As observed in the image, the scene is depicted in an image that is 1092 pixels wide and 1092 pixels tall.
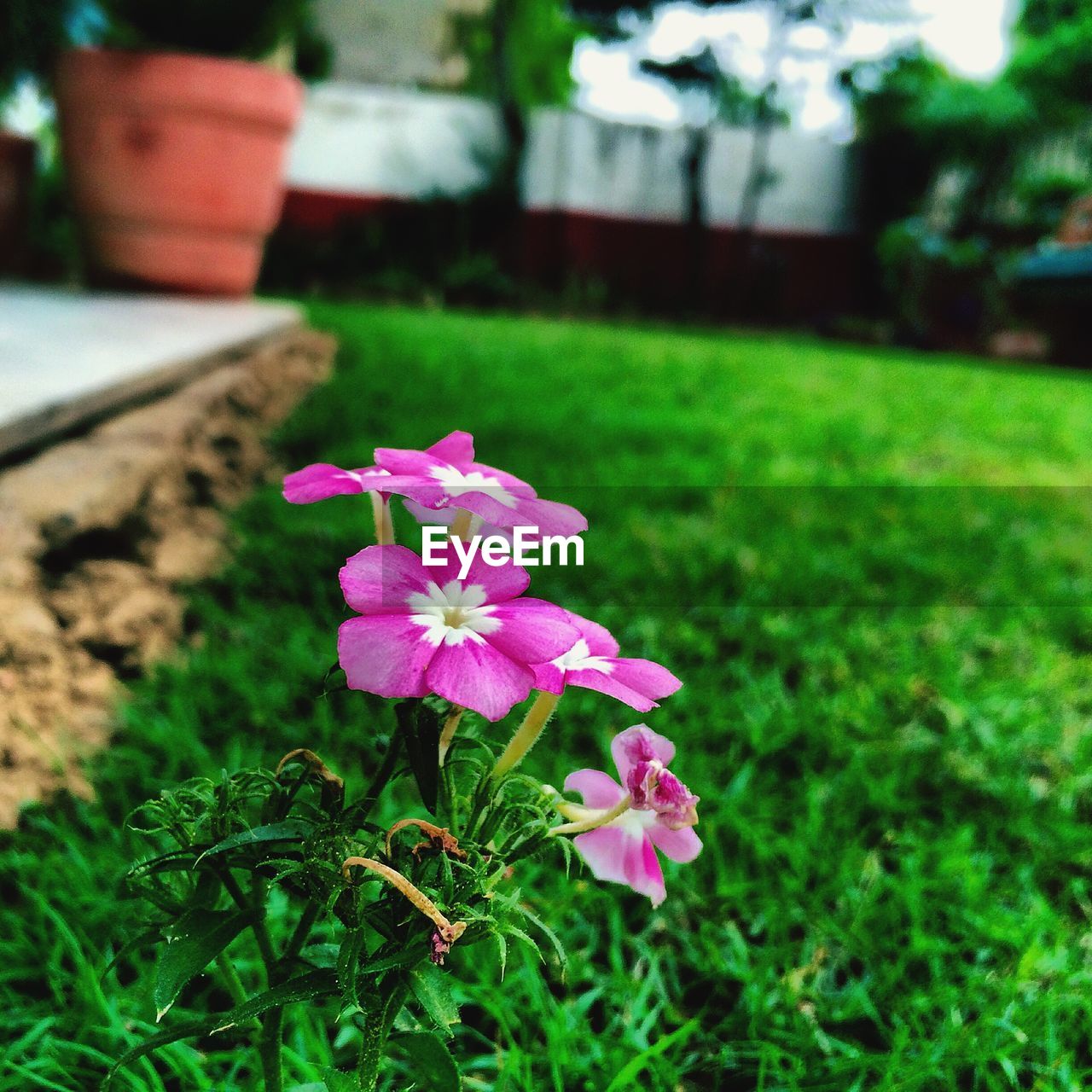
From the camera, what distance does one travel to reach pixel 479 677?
0.39 m

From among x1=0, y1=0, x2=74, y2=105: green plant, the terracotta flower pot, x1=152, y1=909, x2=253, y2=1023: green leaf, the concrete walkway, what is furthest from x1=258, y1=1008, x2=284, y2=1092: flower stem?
x1=0, y1=0, x2=74, y2=105: green plant

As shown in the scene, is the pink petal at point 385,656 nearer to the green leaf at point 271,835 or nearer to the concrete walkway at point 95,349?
the green leaf at point 271,835

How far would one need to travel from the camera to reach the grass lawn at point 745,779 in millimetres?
785

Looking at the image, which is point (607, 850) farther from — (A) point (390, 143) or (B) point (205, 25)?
(A) point (390, 143)

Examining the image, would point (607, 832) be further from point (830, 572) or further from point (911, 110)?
point (911, 110)

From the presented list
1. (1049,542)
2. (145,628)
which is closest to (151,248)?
(145,628)

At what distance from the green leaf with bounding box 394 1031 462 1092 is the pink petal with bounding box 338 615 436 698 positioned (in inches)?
7.0

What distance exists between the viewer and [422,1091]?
2.37ft

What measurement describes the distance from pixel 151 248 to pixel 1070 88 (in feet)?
26.9

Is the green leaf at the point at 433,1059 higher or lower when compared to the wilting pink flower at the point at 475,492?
lower

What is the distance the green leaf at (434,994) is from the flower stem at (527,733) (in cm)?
8

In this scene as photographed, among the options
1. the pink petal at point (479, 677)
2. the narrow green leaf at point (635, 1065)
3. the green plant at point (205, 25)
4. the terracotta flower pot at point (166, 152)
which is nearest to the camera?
the pink petal at point (479, 677)

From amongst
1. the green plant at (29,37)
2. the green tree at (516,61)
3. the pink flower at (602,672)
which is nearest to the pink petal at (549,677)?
the pink flower at (602,672)

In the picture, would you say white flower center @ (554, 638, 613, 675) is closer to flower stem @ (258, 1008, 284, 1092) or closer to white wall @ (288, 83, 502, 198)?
flower stem @ (258, 1008, 284, 1092)
